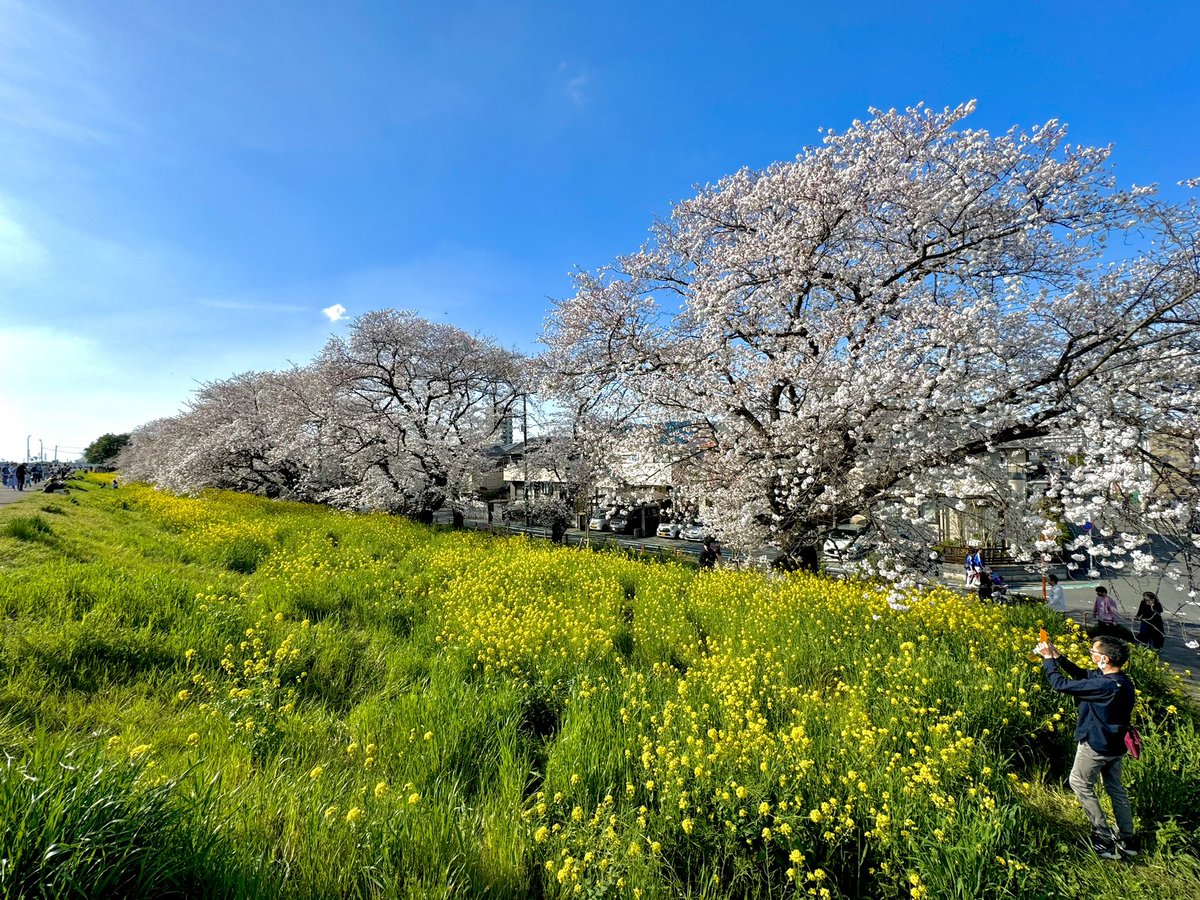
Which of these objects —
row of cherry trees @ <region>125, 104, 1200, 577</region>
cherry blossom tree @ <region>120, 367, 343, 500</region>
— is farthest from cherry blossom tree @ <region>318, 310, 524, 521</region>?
row of cherry trees @ <region>125, 104, 1200, 577</region>

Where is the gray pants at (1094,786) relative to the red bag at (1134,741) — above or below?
below

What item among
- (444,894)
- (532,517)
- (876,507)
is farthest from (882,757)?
(532,517)

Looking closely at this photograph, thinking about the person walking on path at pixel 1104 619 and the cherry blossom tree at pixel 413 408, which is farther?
the cherry blossom tree at pixel 413 408

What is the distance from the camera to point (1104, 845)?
135 inches

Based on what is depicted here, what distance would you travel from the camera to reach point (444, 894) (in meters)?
2.29

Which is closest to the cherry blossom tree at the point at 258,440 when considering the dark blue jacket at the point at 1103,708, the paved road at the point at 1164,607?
the dark blue jacket at the point at 1103,708

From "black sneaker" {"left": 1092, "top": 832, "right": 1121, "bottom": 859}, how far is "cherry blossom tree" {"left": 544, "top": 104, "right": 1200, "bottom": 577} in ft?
11.2

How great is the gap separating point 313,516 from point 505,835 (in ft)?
59.7

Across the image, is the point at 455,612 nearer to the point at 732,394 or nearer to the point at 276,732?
the point at 276,732

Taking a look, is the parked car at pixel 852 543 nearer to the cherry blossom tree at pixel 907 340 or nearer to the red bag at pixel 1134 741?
the cherry blossom tree at pixel 907 340

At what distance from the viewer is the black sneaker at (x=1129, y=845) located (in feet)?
11.0

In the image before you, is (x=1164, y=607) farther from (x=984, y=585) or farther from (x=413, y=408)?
(x=413, y=408)

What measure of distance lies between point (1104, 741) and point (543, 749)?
429cm

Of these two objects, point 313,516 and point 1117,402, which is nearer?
point 1117,402
